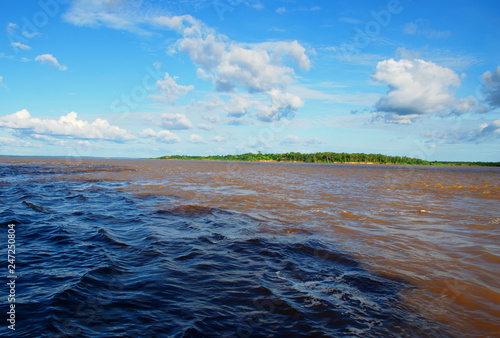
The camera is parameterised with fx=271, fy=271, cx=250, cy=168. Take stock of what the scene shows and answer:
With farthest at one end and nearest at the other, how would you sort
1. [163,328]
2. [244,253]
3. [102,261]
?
[244,253] → [102,261] → [163,328]

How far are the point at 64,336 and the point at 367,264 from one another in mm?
6931

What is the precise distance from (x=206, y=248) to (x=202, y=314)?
3.66m

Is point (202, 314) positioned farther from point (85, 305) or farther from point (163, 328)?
point (85, 305)

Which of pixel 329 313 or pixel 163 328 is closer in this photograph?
pixel 163 328

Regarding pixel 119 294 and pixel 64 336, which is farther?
pixel 119 294

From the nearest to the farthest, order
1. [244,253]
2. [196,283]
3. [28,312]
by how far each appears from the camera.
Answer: [28,312] → [196,283] → [244,253]

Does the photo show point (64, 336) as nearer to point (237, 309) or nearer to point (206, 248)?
point (237, 309)

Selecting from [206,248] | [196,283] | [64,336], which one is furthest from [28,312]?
[206,248]

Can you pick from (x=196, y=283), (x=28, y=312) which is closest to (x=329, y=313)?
(x=196, y=283)

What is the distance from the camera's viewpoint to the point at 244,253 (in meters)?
8.16

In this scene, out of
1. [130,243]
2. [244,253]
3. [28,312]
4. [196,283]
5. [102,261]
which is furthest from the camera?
[130,243]

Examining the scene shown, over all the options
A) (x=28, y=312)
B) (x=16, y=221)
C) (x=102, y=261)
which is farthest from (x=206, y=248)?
(x=16, y=221)

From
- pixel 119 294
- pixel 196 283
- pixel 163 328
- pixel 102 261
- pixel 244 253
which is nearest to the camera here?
pixel 163 328

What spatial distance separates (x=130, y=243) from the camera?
8.91m
